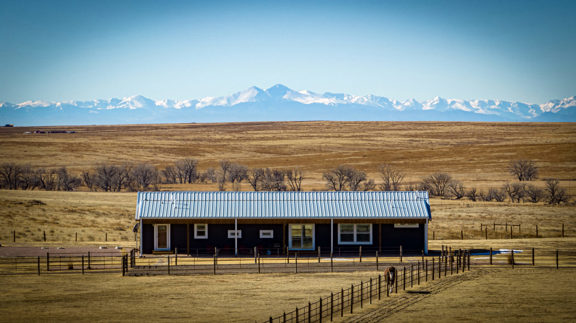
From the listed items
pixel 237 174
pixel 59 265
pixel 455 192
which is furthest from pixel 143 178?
pixel 59 265

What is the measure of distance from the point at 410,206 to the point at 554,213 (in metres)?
22.1

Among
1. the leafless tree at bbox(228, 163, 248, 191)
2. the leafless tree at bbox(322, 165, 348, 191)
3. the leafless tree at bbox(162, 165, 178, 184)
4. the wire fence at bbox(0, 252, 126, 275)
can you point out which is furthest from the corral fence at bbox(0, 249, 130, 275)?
the leafless tree at bbox(162, 165, 178, 184)

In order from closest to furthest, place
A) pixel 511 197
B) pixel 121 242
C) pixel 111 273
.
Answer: pixel 111 273 → pixel 121 242 → pixel 511 197

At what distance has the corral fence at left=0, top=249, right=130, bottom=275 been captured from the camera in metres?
29.7

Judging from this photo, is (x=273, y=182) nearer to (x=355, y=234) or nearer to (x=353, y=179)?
(x=353, y=179)

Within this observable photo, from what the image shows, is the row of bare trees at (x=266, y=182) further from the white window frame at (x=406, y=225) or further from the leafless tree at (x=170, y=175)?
the white window frame at (x=406, y=225)

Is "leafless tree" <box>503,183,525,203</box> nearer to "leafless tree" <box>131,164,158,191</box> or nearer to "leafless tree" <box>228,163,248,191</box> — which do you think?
"leafless tree" <box>228,163,248,191</box>

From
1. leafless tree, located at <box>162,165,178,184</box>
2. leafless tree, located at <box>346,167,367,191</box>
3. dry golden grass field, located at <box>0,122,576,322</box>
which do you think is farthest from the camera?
leafless tree, located at <box>162,165,178,184</box>

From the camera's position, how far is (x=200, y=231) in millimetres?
36688

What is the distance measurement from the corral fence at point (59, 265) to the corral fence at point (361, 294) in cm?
1026

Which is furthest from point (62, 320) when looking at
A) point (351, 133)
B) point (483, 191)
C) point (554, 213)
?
point (351, 133)

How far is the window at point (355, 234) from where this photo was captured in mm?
36844

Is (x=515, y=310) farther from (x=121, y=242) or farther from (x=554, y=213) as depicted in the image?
A: (x=554, y=213)

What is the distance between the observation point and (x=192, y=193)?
3756cm
